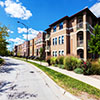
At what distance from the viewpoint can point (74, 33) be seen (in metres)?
16.7

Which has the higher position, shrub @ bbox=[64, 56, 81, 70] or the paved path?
shrub @ bbox=[64, 56, 81, 70]

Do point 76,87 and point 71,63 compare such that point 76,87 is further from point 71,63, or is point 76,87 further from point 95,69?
point 71,63

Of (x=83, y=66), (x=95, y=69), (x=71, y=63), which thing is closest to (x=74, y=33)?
(x=71, y=63)

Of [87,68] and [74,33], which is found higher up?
[74,33]

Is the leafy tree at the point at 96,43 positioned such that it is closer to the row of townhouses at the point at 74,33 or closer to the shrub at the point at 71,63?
the row of townhouses at the point at 74,33

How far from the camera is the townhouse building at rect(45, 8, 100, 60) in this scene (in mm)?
14487

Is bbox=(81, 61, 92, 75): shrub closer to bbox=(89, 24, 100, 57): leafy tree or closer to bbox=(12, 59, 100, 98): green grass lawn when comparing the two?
bbox=(12, 59, 100, 98): green grass lawn

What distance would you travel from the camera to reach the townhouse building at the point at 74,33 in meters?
14.5

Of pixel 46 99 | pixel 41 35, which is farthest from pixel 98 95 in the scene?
pixel 41 35

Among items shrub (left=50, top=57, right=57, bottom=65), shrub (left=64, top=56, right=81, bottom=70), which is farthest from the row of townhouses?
shrub (left=64, top=56, right=81, bottom=70)

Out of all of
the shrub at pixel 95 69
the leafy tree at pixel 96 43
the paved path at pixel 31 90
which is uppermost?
the leafy tree at pixel 96 43

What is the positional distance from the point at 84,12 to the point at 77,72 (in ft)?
41.0

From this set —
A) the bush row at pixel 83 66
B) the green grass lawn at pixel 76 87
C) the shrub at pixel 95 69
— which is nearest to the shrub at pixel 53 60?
the bush row at pixel 83 66

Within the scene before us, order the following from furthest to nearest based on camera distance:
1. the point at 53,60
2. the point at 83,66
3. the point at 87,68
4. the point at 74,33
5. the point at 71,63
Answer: the point at 74,33, the point at 53,60, the point at 71,63, the point at 83,66, the point at 87,68
